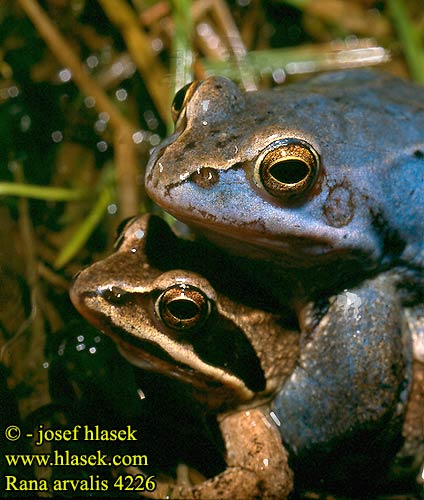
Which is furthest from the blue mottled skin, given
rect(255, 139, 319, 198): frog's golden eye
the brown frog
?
the brown frog

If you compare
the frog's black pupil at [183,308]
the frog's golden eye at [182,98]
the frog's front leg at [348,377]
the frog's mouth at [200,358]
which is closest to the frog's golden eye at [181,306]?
the frog's black pupil at [183,308]

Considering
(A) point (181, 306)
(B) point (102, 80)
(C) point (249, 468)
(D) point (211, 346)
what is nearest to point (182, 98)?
(A) point (181, 306)

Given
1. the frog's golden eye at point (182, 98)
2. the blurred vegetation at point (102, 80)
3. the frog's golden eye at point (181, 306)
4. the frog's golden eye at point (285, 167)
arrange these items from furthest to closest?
the blurred vegetation at point (102, 80), the frog's golden eye at point (182, 98), the frog's golden eye at point (181, 306), the frog's golden eye at point (285, 167)

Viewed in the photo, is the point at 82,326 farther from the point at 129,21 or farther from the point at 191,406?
the point at 129,21

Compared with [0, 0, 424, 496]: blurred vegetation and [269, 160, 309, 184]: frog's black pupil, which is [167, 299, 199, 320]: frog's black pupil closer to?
[269, 160, 309, 184]: frog's black pupil

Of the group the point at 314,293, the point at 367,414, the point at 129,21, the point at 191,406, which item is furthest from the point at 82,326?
the point at 129,21

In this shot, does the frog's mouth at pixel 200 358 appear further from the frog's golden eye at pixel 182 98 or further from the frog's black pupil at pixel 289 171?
the frog's golden eye at pixel 182 98
